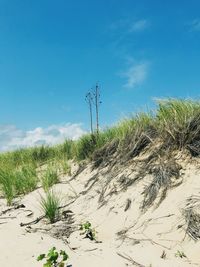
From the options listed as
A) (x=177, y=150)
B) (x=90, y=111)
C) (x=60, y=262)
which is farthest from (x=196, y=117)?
(x=90, y=111)

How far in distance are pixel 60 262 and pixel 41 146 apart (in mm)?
10463

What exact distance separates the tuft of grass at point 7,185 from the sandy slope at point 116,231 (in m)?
0.89

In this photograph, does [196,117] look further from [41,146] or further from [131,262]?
[41,146]

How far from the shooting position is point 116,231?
5.36 m

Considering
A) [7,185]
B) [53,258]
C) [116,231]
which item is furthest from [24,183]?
[53,258]

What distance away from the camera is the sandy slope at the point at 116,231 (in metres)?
4.18

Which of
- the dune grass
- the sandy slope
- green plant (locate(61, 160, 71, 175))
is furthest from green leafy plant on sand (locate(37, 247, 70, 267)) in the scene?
green plant (locate(61, 160, 71, 175))

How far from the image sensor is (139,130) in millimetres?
7621

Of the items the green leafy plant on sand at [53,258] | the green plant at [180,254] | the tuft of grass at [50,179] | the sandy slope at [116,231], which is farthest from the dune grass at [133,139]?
the green leafy plant on sand at [53,258]

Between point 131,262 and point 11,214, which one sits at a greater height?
point 11,214

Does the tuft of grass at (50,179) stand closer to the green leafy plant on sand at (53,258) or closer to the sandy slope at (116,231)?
the sandy slope at (116,231)

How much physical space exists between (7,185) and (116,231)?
12.7 feet

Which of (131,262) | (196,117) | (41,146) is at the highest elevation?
(41,146)

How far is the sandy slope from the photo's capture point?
418 cm
